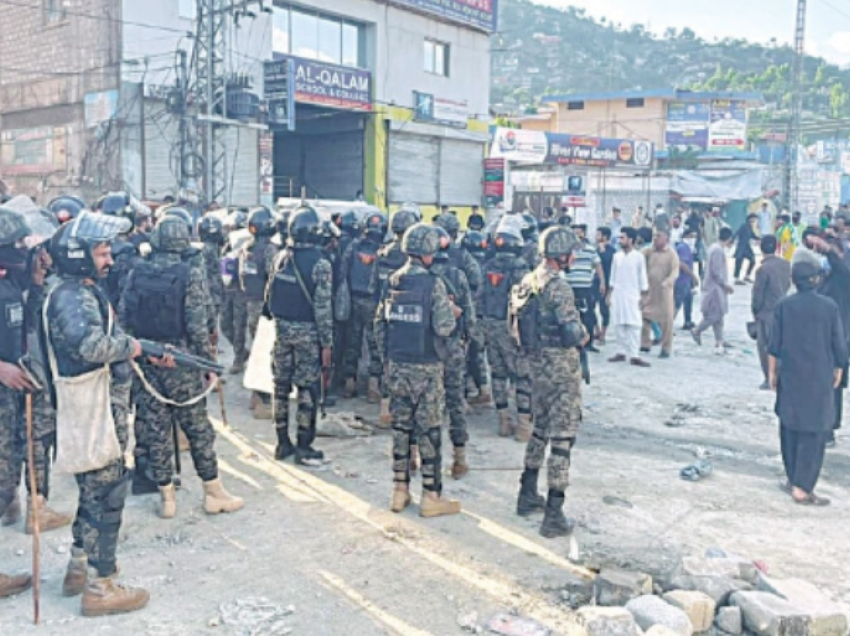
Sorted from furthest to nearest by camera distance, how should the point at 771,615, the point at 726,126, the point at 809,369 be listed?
the point at 726,126 < the point at 809,369 < the point at 771,615

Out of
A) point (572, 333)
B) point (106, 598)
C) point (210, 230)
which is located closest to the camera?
point (106, 598)

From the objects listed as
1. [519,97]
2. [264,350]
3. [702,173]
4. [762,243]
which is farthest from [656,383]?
[519,97]

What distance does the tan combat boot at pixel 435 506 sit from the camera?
5.75m

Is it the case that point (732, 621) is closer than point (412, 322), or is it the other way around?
point (732, 621)

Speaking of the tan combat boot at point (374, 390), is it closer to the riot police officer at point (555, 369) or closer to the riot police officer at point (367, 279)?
the riot police officer at point (367, 279)

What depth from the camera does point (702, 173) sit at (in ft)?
107

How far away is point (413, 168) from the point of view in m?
27.4

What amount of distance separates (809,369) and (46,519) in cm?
551

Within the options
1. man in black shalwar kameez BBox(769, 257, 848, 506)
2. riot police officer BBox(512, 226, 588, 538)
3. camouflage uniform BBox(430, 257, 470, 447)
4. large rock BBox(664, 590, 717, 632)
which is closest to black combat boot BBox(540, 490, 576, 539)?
riot police officer BBox(512, 226, 588, 538)

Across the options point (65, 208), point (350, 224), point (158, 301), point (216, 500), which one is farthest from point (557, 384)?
point (65, 208)

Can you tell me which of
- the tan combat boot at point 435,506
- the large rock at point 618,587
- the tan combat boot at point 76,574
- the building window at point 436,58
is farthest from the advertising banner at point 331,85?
the large rock at point 618,587

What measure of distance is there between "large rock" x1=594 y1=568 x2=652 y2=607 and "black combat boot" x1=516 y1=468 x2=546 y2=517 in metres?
1.21

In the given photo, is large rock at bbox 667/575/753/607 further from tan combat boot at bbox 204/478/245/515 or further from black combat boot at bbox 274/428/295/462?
black combat boot at bbox 274/428/295/462

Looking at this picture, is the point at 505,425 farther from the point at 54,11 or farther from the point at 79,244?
the point at 54,11
